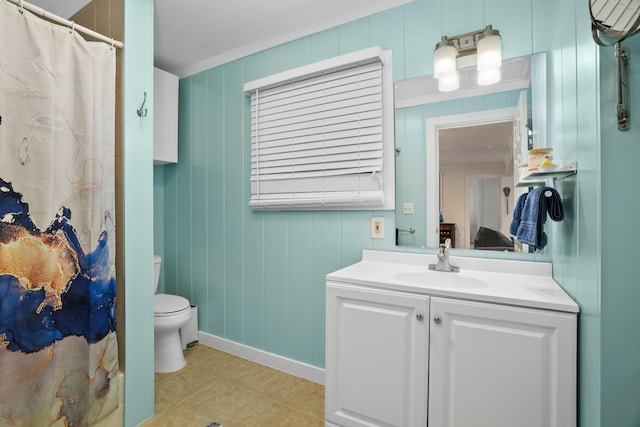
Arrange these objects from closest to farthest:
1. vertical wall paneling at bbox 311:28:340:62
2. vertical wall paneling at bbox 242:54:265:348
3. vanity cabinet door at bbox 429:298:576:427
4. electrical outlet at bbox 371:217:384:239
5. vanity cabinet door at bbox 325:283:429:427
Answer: vanity cabinet door at bbox 429:298:576:427 → vanity cabinet door at bbox 325:283:429:427 → electrical outlet at bbox 371:217:384:239 → vertical wall paneling at bbox 311:28:340:62 → vertical wall paneling at bbox 242:54:265:348

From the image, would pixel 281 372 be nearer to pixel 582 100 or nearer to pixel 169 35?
pixel 582 100

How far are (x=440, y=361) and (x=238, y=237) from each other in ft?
5.56

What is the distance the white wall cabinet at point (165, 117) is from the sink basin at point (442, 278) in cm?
211

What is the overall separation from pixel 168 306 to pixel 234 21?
198 centimetres

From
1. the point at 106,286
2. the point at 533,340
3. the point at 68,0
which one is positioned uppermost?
the point at 68,0

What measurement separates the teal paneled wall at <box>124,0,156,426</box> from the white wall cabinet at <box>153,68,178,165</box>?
0.90m

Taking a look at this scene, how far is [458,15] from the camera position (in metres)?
1.71

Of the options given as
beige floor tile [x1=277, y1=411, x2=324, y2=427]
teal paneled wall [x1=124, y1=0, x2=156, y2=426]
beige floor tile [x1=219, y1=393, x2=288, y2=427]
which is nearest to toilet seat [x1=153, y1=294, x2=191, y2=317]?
teal paneled wall [x1=124, y1=0, x2=156, y2=426]

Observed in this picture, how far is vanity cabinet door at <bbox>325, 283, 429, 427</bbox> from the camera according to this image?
1350 mm

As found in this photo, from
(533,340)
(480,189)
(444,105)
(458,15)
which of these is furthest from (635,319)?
(458,15)

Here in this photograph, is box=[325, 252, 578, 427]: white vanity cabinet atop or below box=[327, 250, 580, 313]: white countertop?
below

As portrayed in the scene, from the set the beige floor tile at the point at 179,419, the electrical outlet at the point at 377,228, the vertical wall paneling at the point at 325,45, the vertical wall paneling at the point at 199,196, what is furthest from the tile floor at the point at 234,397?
the vertical wall paneling at the point at 325,45

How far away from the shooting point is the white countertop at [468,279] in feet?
3.92

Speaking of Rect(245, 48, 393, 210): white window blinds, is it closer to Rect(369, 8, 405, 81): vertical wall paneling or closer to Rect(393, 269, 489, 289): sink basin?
Rect(369, 8, 405, 81): vertical wall paneling
